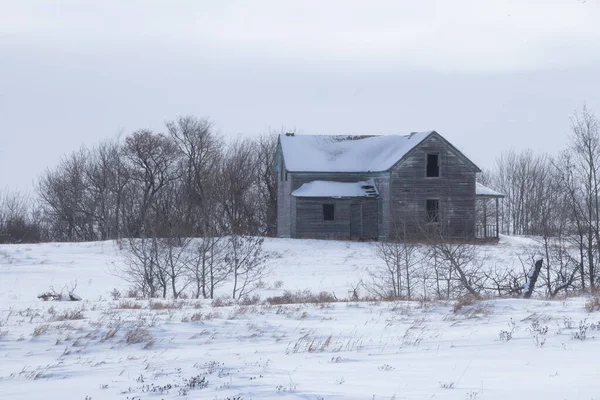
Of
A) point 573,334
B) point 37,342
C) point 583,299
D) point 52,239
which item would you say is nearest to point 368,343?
point 573,334

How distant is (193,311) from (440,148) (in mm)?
28323

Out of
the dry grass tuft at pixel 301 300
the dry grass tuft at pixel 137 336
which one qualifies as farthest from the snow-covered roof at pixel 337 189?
the dry grass tuft at pixel 137 336

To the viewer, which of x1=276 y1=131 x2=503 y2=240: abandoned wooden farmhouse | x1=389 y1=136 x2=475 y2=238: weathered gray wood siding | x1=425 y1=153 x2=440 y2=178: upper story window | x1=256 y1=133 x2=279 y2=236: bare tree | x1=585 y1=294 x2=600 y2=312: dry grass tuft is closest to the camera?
x1=585 y1=294 x2=600 y2=312: dry grass tuft

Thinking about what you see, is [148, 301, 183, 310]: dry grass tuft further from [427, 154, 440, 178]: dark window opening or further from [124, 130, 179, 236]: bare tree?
[124, 130, 179, 236]: bare tree

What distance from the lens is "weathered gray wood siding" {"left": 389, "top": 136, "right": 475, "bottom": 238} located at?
39.1 metres

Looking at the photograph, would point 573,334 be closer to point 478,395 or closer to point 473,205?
point 478,395

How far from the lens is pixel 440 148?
3972 cm

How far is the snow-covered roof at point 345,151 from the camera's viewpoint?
40.3 meters

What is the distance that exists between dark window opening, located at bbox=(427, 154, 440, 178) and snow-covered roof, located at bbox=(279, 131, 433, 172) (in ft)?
3.91

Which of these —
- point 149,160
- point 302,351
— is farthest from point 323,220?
point 302,351

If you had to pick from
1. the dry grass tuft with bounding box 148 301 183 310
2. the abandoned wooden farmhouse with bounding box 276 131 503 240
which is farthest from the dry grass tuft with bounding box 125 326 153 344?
the abandoned wooden farmhouse with bounding box 276 131 503 240

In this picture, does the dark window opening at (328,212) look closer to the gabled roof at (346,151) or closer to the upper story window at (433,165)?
the gabled roof at (346,151)

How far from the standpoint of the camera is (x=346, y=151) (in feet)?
140

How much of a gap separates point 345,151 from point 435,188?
5768mm
